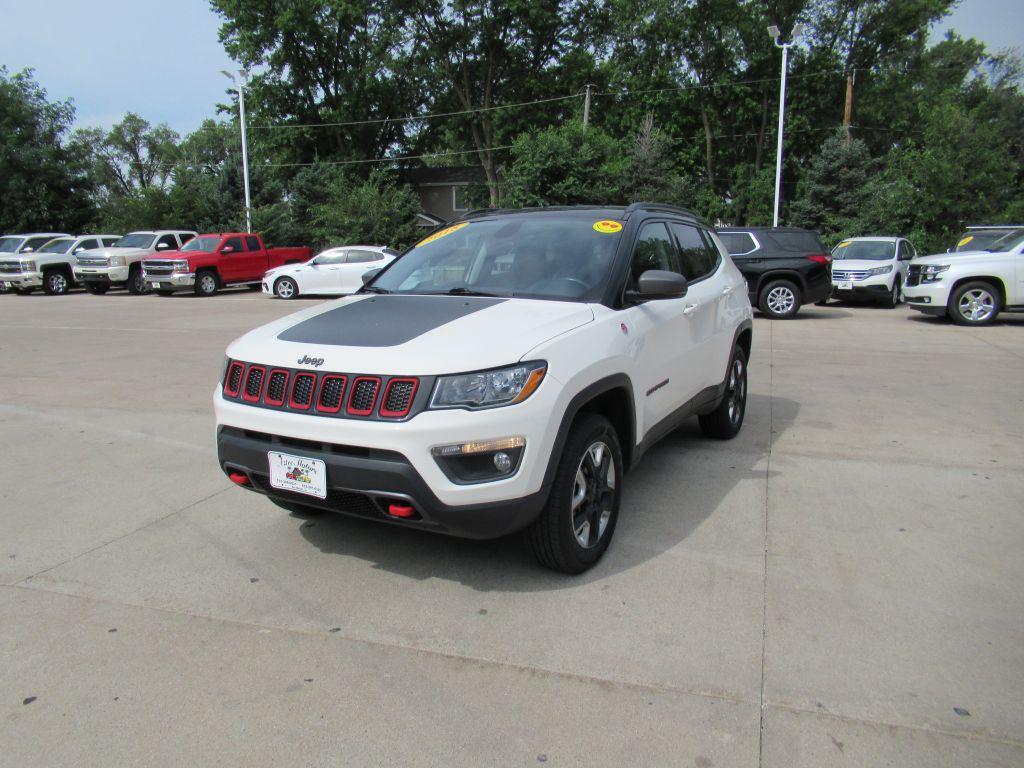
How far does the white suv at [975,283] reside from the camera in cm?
1309

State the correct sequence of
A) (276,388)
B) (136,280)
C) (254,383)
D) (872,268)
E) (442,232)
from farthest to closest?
(136,280) → (872,268) → (442,232) → (254,383) → (276,388)

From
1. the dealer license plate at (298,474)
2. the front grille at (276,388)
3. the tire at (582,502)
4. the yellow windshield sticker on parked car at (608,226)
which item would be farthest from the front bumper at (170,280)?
the tire at (582,502)

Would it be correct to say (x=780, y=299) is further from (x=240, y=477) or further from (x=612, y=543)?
(x=240, y=477)

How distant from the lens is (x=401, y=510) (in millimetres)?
3184

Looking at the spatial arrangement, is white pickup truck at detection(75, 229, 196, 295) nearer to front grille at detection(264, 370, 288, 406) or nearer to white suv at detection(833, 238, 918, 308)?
white suv at detection(833, 238, 918, 308)

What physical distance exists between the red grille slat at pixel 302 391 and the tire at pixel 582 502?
1.12m

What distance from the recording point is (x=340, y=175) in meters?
35.4

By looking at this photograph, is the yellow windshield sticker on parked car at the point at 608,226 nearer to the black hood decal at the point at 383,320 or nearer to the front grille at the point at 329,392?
the black hood decal at the point at 383,320

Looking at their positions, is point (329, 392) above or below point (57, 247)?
below

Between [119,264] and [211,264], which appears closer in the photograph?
[211,264]

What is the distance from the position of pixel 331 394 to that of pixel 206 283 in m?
21.4

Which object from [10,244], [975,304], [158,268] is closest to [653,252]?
[975,304]

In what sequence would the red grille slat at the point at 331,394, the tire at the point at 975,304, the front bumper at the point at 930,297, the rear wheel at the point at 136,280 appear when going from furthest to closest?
the rear wheel at the point at 136,280, the front bumper at the point at 930,297, the tire at the point at 975,304, the red grille slat at the point at 331,394

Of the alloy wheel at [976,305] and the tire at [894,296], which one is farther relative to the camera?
the tire at [894,296]
